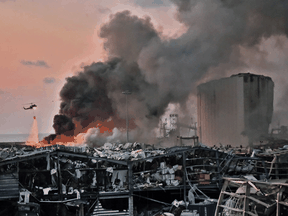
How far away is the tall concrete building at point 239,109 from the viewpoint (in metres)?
37.1

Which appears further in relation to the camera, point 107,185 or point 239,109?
point 239,109

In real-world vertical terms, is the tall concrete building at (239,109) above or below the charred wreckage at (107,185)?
above

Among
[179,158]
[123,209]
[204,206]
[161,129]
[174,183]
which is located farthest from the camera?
[161,129]

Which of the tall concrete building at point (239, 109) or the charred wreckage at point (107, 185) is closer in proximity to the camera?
the charred wreckage at point (107, 185)

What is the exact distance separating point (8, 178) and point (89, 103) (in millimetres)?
43587

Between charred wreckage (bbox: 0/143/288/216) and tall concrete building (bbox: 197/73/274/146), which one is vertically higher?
tall concrete building (bbox: 197/73/274/146)

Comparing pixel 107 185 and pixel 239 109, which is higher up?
pixel 239 109

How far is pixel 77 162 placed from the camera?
15.3 m

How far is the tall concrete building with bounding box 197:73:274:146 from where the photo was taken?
3709 centimetres

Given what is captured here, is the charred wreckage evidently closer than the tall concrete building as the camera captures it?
Yes

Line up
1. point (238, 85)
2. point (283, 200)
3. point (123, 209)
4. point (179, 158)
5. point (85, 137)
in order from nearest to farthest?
1. point (283, 200)
2. point (123, 209)
3. point (179, 158)
4. point (238, 85)
5. point (85, 137)

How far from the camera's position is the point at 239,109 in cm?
3728

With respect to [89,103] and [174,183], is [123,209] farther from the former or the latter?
[89,103]

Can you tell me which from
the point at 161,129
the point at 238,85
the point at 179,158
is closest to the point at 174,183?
the point at 179,158
